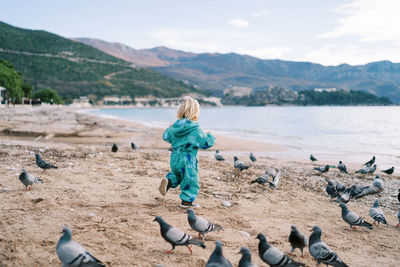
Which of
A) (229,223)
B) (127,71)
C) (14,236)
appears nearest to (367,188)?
(229,223)

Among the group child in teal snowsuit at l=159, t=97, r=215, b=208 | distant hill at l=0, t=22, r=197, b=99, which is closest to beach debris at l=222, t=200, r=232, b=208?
child in teal snowsuit at l=159, t=97, r=215, b=208

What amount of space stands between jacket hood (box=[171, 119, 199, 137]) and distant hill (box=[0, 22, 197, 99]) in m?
118

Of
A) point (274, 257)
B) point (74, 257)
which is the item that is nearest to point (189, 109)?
point (274, 257)

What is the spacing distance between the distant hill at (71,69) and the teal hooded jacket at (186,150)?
117754 mm

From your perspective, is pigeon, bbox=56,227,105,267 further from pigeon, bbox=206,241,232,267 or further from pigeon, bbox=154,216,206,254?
pigeon, bbox=206,241,232,267

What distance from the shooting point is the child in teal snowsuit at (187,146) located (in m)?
5.87

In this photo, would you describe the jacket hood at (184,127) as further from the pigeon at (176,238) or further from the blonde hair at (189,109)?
the pigeon at (176,238)

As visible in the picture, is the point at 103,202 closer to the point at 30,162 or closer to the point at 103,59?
the point at 30,162

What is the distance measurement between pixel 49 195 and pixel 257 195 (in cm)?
524

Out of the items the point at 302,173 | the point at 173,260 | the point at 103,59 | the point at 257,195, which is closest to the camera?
the point at 173,260

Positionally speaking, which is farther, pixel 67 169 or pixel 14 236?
pixel 67 169

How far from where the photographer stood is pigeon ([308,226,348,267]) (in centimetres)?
403

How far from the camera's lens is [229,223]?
216 inches

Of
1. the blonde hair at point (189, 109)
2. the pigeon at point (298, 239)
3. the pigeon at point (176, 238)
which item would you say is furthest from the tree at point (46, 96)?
the pigeon at point (298, 239)
